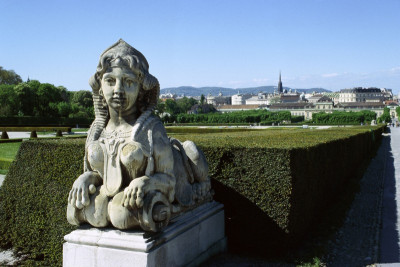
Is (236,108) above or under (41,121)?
above

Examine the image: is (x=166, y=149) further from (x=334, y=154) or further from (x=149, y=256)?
(x=334, y=154)

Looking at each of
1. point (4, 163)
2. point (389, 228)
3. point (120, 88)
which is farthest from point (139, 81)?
point (4, 163)

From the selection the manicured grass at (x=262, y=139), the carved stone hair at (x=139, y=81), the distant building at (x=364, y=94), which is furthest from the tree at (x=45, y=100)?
the distant building at (x=364, y=94)

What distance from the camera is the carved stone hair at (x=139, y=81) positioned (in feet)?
11.6

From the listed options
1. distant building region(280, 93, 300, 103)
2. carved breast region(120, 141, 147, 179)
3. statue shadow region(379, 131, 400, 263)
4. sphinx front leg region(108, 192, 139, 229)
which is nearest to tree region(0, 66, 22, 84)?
statue shadow region(379, 131, 400, 263)

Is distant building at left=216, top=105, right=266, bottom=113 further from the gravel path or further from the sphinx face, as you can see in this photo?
the sphinx face

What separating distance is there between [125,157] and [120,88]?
67 cm

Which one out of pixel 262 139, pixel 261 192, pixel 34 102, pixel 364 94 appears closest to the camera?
pixel 261 192

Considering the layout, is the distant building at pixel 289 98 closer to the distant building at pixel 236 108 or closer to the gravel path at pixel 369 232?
the distant building at pixel 236 108

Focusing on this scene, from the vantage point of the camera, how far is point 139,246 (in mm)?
3209

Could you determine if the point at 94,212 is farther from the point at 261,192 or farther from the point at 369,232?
the point at 369,232

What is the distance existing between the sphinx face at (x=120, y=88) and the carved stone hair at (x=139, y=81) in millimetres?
59

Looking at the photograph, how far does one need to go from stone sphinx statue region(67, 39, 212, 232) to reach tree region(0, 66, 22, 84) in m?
72.1

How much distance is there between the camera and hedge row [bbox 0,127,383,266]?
4.86 metres
